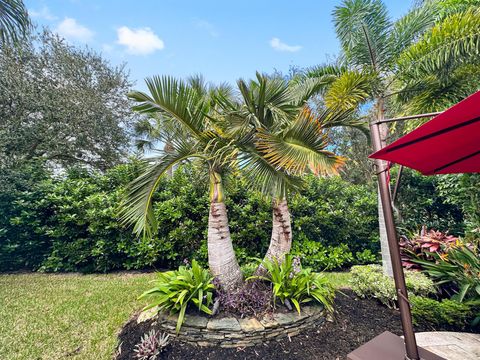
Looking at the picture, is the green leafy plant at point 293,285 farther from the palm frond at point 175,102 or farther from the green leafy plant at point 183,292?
the palm frond at point 175,102

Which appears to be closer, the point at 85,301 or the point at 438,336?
the point at 438,336

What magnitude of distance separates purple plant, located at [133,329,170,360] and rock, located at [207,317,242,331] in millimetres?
527

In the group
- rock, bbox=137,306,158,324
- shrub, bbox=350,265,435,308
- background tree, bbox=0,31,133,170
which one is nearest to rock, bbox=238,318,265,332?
rock, bbox=137,306,158,324

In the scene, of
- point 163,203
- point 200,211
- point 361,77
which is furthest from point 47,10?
point 361,77

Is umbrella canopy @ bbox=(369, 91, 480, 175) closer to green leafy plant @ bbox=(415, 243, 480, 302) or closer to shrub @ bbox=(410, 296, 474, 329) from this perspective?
green leafy plant @ bbox=(415, 243, 480, 302)

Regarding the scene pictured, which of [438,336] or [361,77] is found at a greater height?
[361,77]

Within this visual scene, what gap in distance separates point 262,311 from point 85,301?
321 cm

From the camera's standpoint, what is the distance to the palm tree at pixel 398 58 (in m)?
3.74

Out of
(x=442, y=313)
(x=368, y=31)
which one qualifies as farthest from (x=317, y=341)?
(x=368, y=31)

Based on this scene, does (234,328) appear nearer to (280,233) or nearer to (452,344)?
(280,233)

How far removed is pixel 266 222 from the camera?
220 inches

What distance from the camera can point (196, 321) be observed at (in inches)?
108

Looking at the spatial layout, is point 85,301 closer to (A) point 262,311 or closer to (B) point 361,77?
(A) point 262,311

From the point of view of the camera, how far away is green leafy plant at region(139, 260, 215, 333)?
2.84m
